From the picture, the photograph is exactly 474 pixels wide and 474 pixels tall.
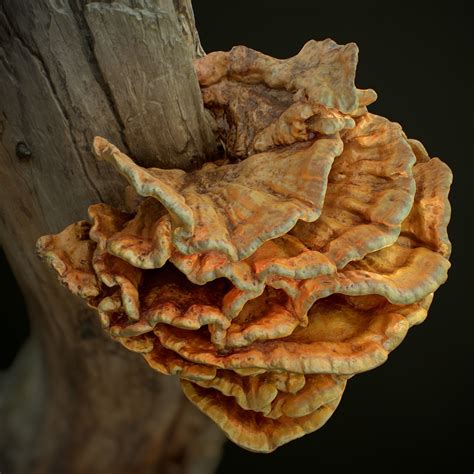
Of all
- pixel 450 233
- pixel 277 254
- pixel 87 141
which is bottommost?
pixel 450 233

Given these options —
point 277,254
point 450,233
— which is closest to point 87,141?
point 277,254

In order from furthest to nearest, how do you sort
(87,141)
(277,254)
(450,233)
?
1. (450,233)
2. (87,141)
3. (277,254)

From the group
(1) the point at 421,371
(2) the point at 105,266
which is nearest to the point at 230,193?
(2) the point at 105,266

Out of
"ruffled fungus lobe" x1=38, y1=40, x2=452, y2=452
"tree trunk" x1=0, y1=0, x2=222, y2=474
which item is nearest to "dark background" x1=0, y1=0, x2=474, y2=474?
"tree trunk" x1=0, y1=0, x2=222, y2=474

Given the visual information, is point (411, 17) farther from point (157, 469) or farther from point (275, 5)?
point (157, 469)

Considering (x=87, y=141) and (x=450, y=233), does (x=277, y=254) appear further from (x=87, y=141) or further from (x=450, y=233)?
(x=450, y=233)

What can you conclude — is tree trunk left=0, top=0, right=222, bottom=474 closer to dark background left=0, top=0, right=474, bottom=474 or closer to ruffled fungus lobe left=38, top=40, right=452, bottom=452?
ruffled fungus lobe left=38, top=40, right=452, bottom=452

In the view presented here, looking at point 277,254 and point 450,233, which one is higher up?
point 277,254
